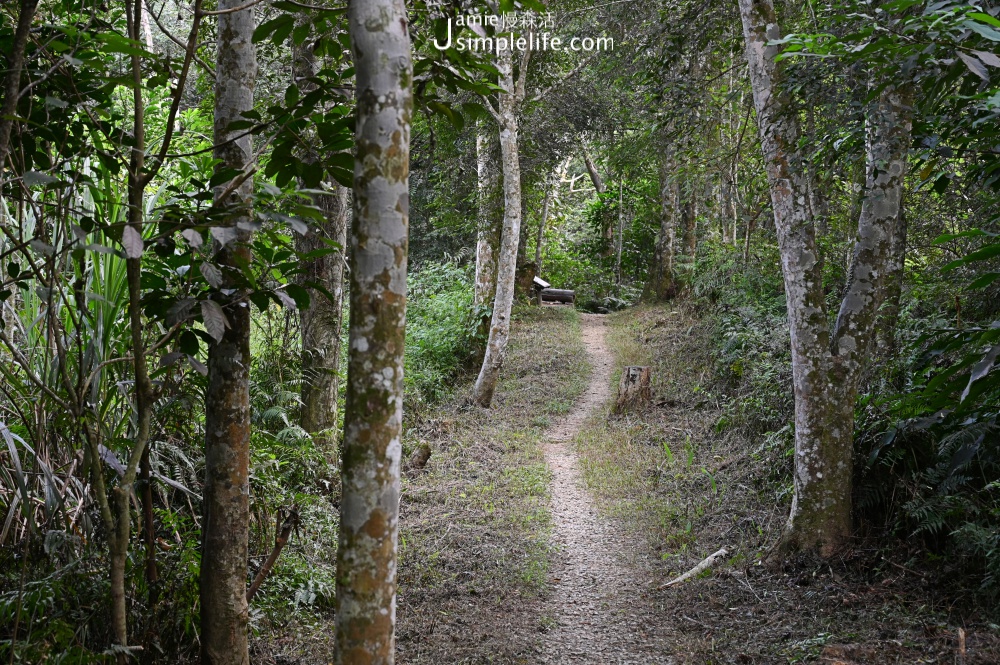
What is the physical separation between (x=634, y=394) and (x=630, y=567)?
4.74m

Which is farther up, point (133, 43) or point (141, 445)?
point (133, 43)

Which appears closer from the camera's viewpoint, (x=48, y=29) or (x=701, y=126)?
(x=48, y=29)

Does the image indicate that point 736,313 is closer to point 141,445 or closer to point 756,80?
point 756,80

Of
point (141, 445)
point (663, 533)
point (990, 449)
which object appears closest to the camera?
point (141, 445)

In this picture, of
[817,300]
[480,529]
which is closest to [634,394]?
[480,529]

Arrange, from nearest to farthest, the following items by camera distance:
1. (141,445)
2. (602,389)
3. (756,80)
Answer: (141,445) → (756,80) → (602,389)

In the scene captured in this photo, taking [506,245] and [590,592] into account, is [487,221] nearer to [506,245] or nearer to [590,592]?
[506,245]

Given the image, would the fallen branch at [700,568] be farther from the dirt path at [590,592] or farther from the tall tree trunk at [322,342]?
the tall tree trunk at [322,342]

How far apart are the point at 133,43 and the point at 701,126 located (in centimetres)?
645

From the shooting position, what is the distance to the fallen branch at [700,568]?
5.41 metres

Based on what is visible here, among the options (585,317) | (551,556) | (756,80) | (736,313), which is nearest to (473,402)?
(736,313)

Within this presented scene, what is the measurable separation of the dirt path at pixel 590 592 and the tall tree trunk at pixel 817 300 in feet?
4.47

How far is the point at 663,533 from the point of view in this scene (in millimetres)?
6340

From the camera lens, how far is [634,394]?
1035 cm
